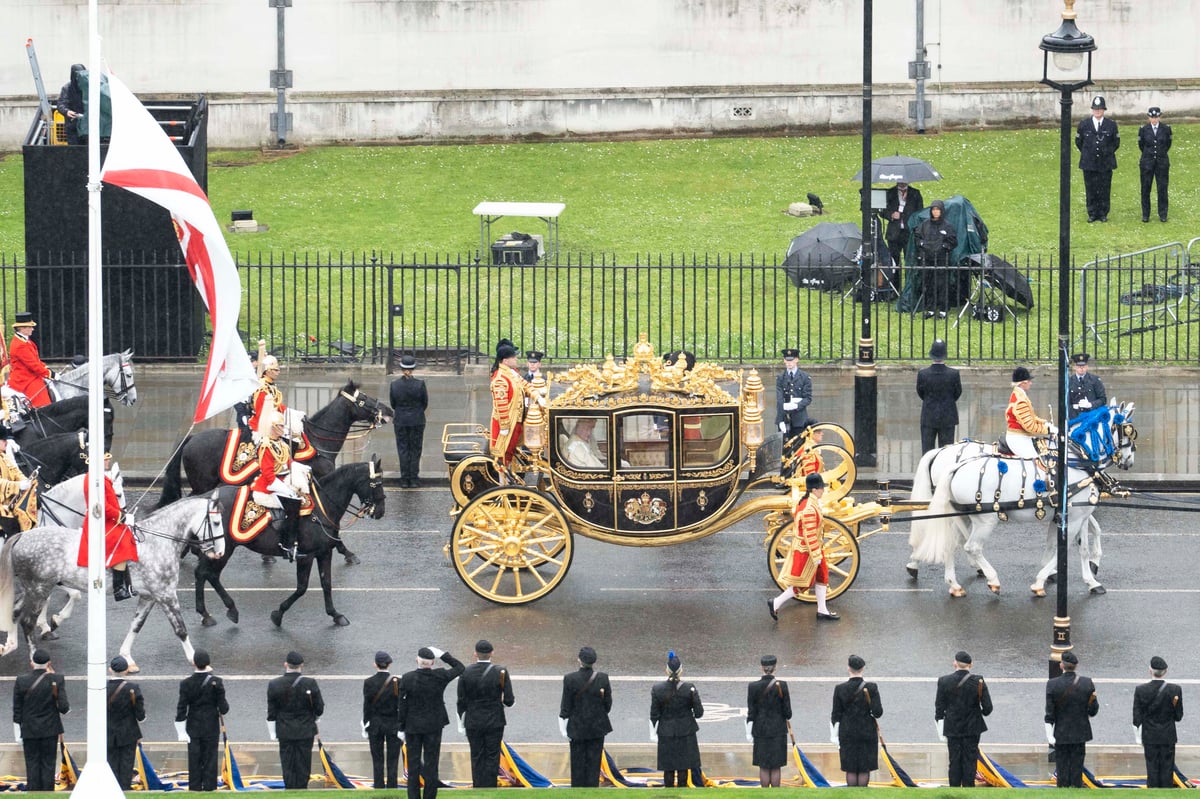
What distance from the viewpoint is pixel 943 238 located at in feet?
101

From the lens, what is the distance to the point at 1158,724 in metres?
15.1

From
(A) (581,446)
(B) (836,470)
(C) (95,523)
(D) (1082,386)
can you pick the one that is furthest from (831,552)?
(C) (95,523)

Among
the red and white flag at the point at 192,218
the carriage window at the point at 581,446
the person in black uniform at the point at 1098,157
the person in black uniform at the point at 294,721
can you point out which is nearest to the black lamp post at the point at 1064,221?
the carriage window at the point at 581,446

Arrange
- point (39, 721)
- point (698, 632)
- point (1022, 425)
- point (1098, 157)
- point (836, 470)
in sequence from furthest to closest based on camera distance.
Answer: point (1098, 157) < point (1022, 425) < point (836, 470) < point (698, 632) < point (39, 721)

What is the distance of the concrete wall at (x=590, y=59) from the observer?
39.8m

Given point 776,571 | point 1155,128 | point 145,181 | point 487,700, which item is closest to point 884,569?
point 776,571

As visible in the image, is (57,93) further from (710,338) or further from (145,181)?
(145,181)

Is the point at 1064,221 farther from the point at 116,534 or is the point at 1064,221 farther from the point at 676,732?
the point at 116,534

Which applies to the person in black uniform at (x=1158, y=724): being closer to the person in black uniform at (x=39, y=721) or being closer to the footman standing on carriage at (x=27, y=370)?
the person in black uniform at (x=39, y=721)

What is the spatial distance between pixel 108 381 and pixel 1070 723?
12508mm

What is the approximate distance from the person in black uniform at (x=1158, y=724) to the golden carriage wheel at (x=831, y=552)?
14.8 ft

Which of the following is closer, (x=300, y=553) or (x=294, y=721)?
(x=294, y=721)

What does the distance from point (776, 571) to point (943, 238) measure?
12076 mm

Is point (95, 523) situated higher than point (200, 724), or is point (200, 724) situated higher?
point (95, 523)
